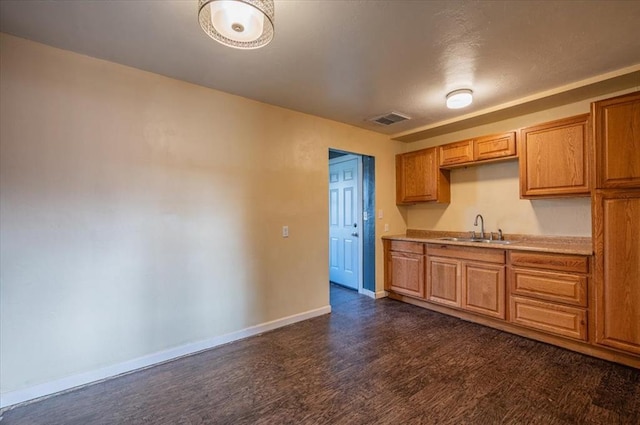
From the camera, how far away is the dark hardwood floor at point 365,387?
185cm

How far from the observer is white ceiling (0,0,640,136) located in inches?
68.1

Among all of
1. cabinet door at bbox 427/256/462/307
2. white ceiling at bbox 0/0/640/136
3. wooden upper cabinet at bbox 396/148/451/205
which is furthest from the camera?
wooden upper cabinet at bbox 396/148/451/205

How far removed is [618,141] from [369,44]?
213 centimetres

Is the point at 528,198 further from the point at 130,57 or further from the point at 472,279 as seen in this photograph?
the point at 130,57

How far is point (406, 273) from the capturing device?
4.02 metres

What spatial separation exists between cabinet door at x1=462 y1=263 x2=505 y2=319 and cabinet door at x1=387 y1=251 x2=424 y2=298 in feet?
1.91

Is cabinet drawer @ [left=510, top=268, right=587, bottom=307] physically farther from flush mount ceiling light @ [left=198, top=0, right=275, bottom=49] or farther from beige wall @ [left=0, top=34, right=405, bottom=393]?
flush mount ceiling light @ [left=198, top=0, right=275, bottom=49]

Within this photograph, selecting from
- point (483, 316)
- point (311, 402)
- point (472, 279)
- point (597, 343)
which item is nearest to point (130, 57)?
point (311, 402)

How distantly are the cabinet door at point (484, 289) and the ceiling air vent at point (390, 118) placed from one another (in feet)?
6.21

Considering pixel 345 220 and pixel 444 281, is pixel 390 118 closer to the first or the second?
pixel 345 220

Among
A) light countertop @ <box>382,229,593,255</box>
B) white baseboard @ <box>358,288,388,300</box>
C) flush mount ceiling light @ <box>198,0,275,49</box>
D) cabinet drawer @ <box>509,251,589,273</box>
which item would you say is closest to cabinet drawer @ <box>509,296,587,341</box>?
cabinet drawer @ <box>509,251,589,273</box>

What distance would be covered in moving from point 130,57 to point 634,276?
13.9 ft

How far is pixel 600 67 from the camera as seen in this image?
238 centimetres

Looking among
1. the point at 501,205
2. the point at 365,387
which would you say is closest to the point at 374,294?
the point at 501,205
